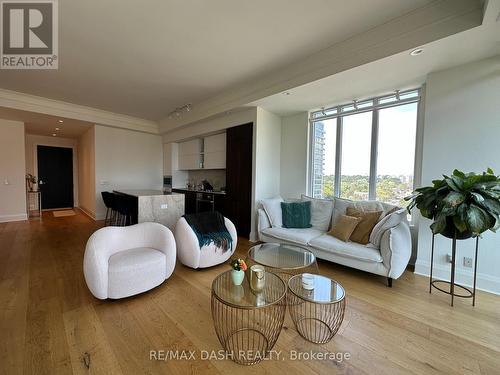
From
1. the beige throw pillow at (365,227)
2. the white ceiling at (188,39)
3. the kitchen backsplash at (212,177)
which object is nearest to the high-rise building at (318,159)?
the beige throw pillow at (365,227)

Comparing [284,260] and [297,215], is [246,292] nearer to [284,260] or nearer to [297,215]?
[284,260]

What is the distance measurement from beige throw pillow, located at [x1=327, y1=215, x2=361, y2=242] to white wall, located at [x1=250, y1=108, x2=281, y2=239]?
147 cm

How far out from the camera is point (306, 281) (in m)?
1.83

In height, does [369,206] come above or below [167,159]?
below

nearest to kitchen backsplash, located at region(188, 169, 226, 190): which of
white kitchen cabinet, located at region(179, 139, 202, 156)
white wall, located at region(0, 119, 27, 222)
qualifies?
white kitchen cabinet, located at region(179, 139, 202, 156)

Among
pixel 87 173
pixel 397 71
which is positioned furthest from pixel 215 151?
pixel 87 173

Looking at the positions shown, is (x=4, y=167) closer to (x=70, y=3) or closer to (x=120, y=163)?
(x=120, y=163)

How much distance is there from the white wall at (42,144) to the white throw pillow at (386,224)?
9044 millimetres

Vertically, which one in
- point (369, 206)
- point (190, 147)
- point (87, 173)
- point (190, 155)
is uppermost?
point (190, 147)

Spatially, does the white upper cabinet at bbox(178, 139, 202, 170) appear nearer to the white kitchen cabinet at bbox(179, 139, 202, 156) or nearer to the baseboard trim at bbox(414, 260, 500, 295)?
the white kitchen cabinet at bbox(179, 139, 202, 156)

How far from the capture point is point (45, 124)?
5.40 meters

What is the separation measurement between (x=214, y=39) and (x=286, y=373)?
3219 millimetres

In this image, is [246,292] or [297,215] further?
[297,215]

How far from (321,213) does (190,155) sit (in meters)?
4.03
